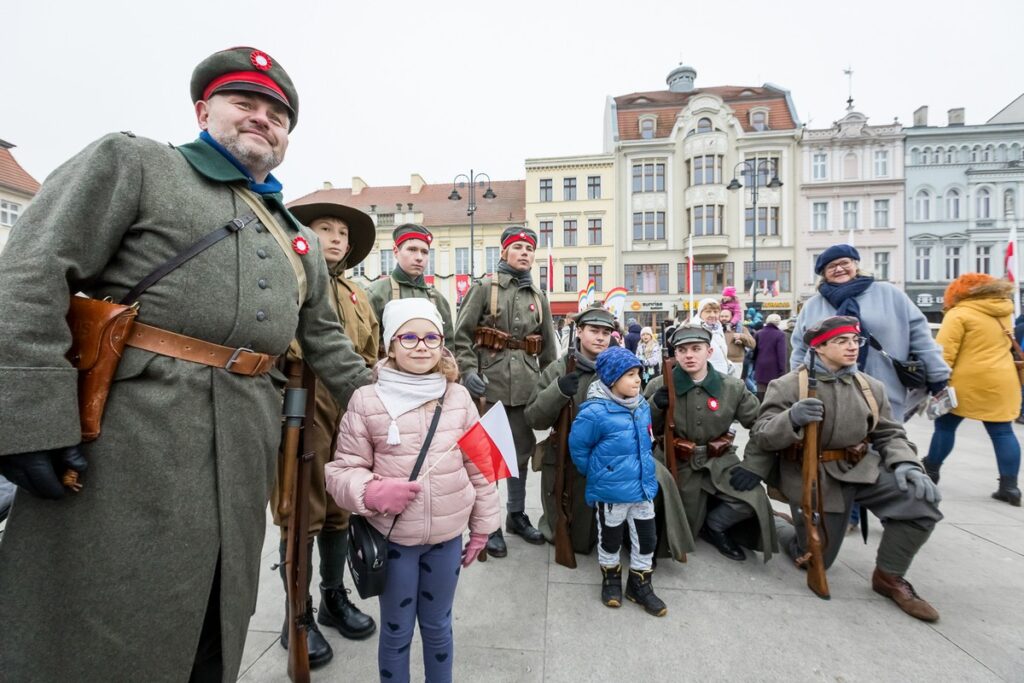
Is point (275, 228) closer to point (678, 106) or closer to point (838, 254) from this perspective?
point (838, 254)

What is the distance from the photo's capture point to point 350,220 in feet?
9.05

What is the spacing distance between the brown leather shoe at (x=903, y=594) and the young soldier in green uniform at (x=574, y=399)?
1688 mm

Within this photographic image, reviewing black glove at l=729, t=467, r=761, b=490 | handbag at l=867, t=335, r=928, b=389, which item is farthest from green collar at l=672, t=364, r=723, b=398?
handbag at l=867, t=335, r=928, b=389

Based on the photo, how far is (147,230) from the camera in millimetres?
1293

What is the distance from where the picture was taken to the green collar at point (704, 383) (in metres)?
3.28

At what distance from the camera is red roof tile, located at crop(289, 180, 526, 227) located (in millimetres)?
31422

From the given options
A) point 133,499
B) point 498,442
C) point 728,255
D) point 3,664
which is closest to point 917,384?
point 498,442

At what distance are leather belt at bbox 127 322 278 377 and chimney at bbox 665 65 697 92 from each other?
3827 centimetres

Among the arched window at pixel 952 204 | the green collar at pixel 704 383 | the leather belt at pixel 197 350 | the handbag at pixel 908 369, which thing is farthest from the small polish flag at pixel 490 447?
the arched window at pixel 952 204

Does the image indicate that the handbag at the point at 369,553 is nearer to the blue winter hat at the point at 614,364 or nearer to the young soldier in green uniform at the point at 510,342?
the blue winter hat at the point at 614,364

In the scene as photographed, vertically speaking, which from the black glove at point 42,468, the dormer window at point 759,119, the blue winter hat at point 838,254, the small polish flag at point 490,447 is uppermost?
the dormer window at point 759,119

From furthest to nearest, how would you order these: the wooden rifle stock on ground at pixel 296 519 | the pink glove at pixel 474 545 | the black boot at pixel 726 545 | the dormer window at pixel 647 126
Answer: the dormer window at pixel 647 126 < the black boot at pixel 726 545 < the pink glove at pixel 474 545 < the wooden rifle stock on ground at pixel 296 519

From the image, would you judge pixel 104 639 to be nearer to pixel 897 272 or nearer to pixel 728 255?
pixel 728 255

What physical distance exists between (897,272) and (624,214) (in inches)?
656
